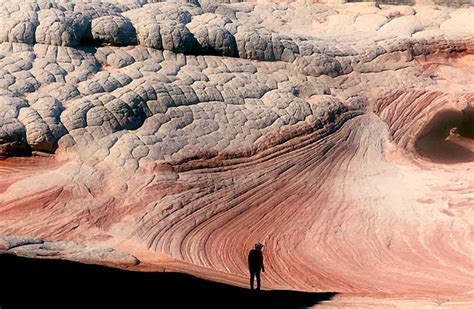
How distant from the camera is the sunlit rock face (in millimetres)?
10781

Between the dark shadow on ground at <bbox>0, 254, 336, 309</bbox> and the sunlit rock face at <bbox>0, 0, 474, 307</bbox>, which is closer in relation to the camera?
the dark shadow on ground at <bbox>0, 254, 336, 309</bbox>

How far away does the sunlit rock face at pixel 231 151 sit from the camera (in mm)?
10781

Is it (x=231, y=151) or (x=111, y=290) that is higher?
(x=231, y=151)

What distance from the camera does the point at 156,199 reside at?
1161 cm

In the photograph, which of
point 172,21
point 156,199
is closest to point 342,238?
point 156,199

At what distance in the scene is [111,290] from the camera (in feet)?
24.5

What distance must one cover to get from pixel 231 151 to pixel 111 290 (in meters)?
5.99

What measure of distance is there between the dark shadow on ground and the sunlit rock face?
0.80 metres

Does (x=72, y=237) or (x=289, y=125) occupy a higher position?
(x=289, y=125)

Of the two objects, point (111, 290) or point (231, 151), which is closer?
point (111, 290)

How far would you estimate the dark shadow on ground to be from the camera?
680 centimetres

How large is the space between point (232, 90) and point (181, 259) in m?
5.19

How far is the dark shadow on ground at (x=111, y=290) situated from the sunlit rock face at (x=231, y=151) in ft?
2.63

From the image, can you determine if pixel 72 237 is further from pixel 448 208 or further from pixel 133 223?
pixel 448 208
